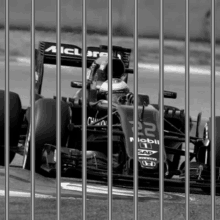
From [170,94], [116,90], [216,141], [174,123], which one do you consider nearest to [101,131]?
[116,90]

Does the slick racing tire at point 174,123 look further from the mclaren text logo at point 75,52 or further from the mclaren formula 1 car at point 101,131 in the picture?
the mclaren text logo at point 75,52

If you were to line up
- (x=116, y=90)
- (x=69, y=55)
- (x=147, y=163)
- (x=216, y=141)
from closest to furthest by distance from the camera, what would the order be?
(x=216, y=141) → (x=147, y=163) → (x=116, y=90) → (x=69, y=55)

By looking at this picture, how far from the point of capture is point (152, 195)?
4.23 meters

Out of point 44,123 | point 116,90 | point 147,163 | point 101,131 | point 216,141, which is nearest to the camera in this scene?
point 216,141

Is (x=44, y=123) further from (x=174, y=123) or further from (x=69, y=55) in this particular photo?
(x=174, y=123)

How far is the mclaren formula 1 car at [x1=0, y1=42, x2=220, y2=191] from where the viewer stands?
A: 4.88 m

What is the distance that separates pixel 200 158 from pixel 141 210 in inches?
57.9

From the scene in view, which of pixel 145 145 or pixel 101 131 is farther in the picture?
pixel 101 131

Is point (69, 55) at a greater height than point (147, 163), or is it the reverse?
point (69, 55)

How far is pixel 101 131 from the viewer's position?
5.34 metres

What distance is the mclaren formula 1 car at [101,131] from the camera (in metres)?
4.88

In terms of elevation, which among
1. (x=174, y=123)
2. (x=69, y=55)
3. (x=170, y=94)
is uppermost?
(x=69, y=55)

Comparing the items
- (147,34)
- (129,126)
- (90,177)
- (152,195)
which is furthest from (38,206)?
(147,34)

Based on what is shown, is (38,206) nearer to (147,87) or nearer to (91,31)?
(147,87)
